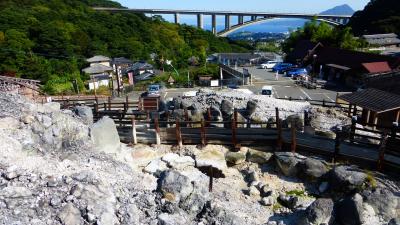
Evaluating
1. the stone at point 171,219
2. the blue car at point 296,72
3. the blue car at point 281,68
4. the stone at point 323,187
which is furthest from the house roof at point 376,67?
the stone at point 171,219

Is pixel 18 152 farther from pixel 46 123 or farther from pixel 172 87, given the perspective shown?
pixel 172 87

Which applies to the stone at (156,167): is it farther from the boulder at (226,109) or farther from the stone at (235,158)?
the boulder at (226,109)

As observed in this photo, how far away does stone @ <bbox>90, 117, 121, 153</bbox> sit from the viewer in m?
13.5

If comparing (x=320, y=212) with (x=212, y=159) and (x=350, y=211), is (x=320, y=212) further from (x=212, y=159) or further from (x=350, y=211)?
(x=212, y=159)

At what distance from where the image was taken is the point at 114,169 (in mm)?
11758

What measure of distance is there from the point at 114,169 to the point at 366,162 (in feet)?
30.2

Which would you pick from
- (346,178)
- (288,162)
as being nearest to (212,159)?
(288,162)

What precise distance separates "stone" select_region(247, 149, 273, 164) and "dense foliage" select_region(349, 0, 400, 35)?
74.6m

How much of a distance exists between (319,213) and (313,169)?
2.99 meters

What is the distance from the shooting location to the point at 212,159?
47.4 feet

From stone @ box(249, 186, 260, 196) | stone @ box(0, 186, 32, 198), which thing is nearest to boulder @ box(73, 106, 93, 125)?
stone @ box(0, 186, 32, 198)

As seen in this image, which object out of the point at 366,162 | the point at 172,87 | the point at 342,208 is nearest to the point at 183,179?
the point at 342,208

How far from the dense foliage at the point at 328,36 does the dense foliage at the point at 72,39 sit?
77.3ft

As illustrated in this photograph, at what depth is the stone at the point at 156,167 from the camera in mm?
13355
